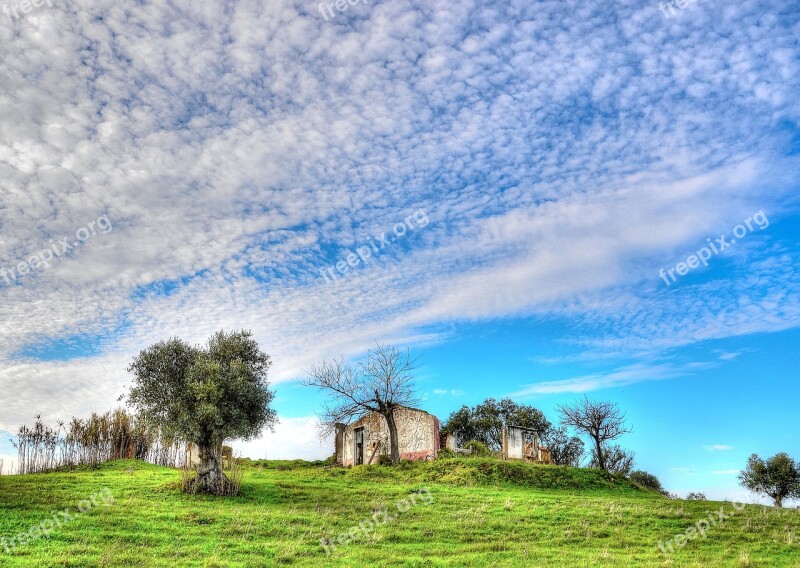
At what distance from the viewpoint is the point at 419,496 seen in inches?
1294

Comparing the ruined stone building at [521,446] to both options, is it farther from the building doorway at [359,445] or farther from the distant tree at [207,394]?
the distant tree at [207,394]

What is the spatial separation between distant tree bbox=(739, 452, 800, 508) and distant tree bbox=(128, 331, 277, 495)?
5487cm

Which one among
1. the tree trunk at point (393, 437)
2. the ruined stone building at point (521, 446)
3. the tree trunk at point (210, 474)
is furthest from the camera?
the ruined stone building at point (521, 446)

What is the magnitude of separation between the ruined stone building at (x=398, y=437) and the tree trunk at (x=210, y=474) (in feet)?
83.4

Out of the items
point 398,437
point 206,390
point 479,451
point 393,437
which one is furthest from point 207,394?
point 479,451

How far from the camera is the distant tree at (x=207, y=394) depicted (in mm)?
33531

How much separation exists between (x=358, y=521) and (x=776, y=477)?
184ft

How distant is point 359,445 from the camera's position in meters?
60.9

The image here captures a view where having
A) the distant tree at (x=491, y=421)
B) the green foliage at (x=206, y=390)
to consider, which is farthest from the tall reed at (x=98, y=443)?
the distant tree at (x=491, y=421)

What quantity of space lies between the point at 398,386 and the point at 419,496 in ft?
75.7

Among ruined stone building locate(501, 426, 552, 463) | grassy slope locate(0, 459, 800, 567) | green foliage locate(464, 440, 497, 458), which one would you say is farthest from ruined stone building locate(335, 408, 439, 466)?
grassy slope locate(0, 459, 800, 567)

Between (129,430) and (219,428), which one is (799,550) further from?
(129,430)

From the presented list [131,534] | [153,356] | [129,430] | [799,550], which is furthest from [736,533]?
[129,430]

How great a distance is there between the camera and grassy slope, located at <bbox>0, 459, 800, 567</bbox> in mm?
20875
